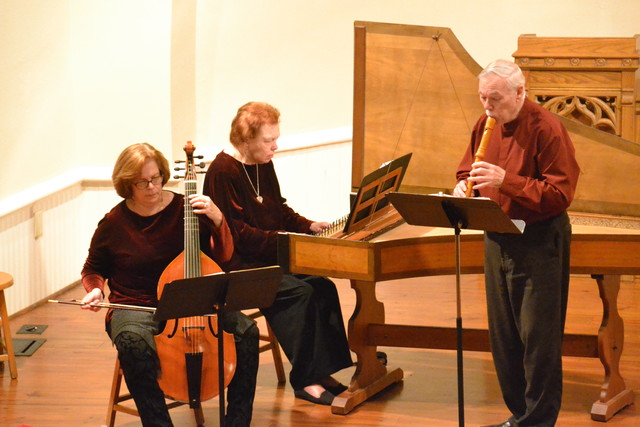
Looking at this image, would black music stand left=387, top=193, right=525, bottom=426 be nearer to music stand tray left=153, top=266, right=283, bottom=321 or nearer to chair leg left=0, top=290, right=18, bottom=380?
music stand tray left=153, top=266, right=283, bottom=321

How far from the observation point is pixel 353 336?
421cm

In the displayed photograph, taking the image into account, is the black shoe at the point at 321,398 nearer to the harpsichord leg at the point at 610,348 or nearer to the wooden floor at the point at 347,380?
the wooden floor at the point at 347,380

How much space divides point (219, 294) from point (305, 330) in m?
1.16

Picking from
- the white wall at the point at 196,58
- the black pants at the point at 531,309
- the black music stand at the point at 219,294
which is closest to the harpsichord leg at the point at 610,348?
the black pants at the point at 531,309

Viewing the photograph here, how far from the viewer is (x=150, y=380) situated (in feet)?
11.8

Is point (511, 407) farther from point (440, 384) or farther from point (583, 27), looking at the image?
point (583, 27)

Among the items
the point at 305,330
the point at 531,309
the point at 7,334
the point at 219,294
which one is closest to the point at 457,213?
the point at 531,309

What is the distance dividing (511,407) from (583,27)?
14.2ft

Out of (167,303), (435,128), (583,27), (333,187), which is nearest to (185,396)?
(167,303)

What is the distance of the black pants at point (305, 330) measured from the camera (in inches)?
165

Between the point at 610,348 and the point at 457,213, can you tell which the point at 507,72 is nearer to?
the point at 457,213

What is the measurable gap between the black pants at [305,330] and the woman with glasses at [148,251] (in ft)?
1.16

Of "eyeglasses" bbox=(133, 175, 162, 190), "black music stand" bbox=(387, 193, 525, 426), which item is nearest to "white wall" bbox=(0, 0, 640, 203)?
"eyeglasses" bbox=(133, 175, 162, 190)

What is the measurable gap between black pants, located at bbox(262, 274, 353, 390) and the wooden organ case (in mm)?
110
